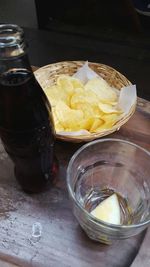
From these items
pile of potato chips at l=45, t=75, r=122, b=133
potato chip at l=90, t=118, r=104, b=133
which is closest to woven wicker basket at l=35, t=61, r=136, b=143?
pile of potato chips at l=45, t=75, r=122, b=133

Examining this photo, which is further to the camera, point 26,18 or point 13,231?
point 26,18

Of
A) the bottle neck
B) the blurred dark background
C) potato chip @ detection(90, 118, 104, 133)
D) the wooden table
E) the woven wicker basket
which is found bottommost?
the blurred dark background

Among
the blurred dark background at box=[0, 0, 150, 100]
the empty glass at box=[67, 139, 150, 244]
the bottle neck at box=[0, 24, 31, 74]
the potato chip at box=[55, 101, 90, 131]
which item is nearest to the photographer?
the bottle neck at box=[0, 24, 31, 74]

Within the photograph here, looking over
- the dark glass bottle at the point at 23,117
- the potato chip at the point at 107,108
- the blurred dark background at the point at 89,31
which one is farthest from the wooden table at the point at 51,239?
the blurred dark background at the point at 89,31

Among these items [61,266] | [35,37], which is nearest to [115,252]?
[61,266]

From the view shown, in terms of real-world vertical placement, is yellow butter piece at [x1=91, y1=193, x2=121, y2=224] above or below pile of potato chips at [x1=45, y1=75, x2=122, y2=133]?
below

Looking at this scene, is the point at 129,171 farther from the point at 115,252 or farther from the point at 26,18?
the point at 26,18

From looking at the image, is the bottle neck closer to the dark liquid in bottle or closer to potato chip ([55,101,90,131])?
the dark liquid in bottle
